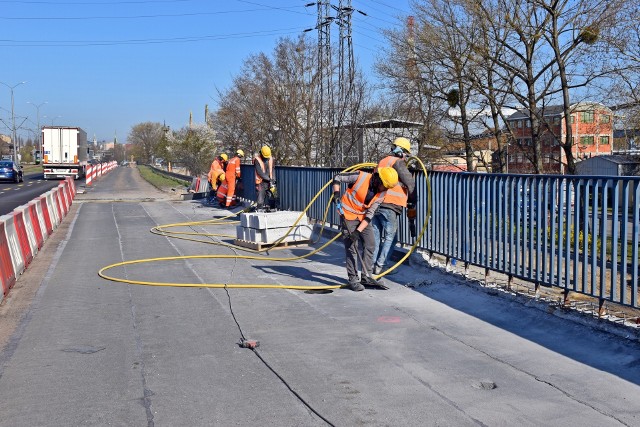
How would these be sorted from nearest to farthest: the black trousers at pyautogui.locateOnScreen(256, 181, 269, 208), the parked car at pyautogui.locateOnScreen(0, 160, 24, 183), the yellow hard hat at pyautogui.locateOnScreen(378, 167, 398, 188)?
the yellow hard hat at pyautogui.locateOnScreen(378, 167, 398, 188)
the black trousers at pyautogui.locateOnScreen(256, 181, 269, 208)
the parked car at pyautogui.locateOnScreen(0, 160, 24, 183)

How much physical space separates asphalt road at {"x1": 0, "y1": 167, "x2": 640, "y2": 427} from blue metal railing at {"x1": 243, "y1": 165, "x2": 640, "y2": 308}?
43 cm

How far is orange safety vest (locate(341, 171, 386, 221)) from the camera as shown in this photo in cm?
916

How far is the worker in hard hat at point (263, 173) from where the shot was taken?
17.2m

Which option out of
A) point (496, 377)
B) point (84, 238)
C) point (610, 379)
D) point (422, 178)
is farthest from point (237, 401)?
point (84, 238)

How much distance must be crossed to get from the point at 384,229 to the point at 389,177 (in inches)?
42.4

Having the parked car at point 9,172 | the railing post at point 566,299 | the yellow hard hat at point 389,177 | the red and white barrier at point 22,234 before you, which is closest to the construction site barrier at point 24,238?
the red and white barrier at point 22,234

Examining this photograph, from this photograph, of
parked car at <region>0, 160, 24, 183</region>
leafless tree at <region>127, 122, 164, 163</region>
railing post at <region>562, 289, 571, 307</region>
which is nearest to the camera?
railing post at <region>562, 289, 571, 307</region>

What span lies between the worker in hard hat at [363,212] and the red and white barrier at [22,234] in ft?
15.3

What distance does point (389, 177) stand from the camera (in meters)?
9.08

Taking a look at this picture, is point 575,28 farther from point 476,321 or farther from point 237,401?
point 237,401

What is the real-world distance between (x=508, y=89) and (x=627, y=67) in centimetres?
382

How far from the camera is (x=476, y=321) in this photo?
782 cm

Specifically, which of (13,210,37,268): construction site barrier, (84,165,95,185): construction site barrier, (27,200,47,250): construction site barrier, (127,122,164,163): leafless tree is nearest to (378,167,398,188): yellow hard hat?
(13,210,37,268): construction site barrier

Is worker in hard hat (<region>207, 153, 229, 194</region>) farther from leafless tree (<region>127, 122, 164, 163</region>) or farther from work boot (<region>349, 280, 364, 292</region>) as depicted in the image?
leafless tree (<region>127, 122, 164, 163</region>)
